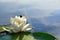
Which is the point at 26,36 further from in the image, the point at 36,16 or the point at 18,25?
the point at 36,16

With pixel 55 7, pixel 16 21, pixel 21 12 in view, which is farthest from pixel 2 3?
pixel 16 21

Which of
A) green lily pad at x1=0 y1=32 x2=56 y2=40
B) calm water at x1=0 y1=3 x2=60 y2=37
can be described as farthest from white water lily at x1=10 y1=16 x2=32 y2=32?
calm water at x1=0 y1=3 x2=60 y2=37

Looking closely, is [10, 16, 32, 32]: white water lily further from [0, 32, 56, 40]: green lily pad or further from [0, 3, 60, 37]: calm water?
[0, 3, 60, 37]: calm water

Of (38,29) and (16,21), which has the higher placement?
(16,21)

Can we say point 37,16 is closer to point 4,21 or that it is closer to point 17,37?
point 4,21

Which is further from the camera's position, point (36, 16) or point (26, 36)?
point (36, 16)

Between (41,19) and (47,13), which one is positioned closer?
(41,19)

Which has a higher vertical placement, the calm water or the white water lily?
the white water lily

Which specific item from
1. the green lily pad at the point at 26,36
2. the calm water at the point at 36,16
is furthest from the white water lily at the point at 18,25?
the calm water at the point at 36,16

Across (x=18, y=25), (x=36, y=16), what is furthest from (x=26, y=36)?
(x=36, y=16)
